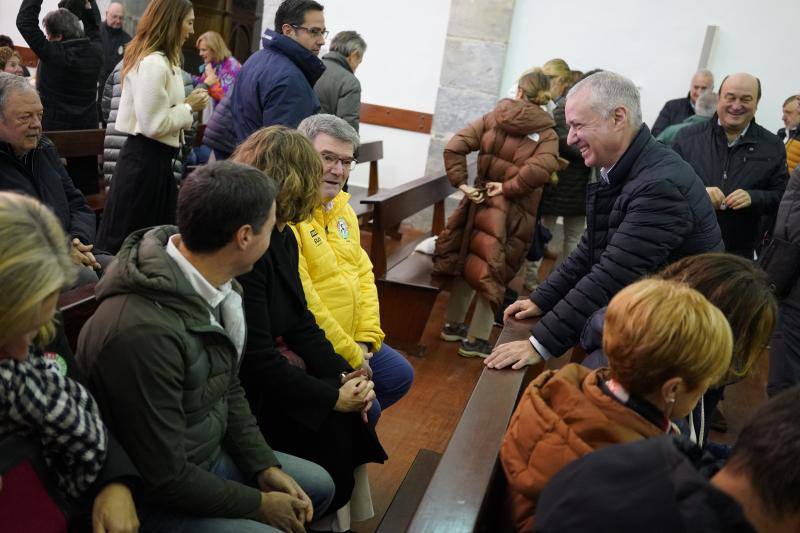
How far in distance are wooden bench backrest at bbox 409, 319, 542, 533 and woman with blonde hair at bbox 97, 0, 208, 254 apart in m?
2.22

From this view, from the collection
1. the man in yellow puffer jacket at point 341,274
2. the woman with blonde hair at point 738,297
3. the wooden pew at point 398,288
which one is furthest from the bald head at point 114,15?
the woman with blonde hair at point 738,297

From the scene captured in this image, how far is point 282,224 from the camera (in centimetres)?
230

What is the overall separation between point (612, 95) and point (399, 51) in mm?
4737

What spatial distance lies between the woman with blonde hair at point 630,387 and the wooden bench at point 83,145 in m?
3.72

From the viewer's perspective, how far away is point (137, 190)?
3680 mm

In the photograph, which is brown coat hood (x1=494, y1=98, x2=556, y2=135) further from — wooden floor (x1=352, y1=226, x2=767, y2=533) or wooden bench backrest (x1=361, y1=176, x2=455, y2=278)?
wooden floor (x1=352, y1=226, x2=767, y2=533)

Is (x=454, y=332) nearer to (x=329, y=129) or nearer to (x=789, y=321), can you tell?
(x=789, y=321)

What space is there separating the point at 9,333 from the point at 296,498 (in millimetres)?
920

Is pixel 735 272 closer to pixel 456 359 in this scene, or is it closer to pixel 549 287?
pixel 549 287

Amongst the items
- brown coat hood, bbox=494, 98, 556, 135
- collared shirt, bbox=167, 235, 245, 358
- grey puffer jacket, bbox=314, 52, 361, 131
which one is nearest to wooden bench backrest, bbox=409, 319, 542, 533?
collared shirt, bbox=167, 235, 245, 358

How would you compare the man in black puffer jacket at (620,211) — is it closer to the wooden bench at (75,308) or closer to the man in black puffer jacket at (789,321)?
the man in black puffer jacket at (789,321)

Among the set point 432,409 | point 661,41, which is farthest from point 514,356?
point 661,41

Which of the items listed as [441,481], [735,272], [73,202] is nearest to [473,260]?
[73,202]

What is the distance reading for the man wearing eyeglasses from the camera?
3633mm
